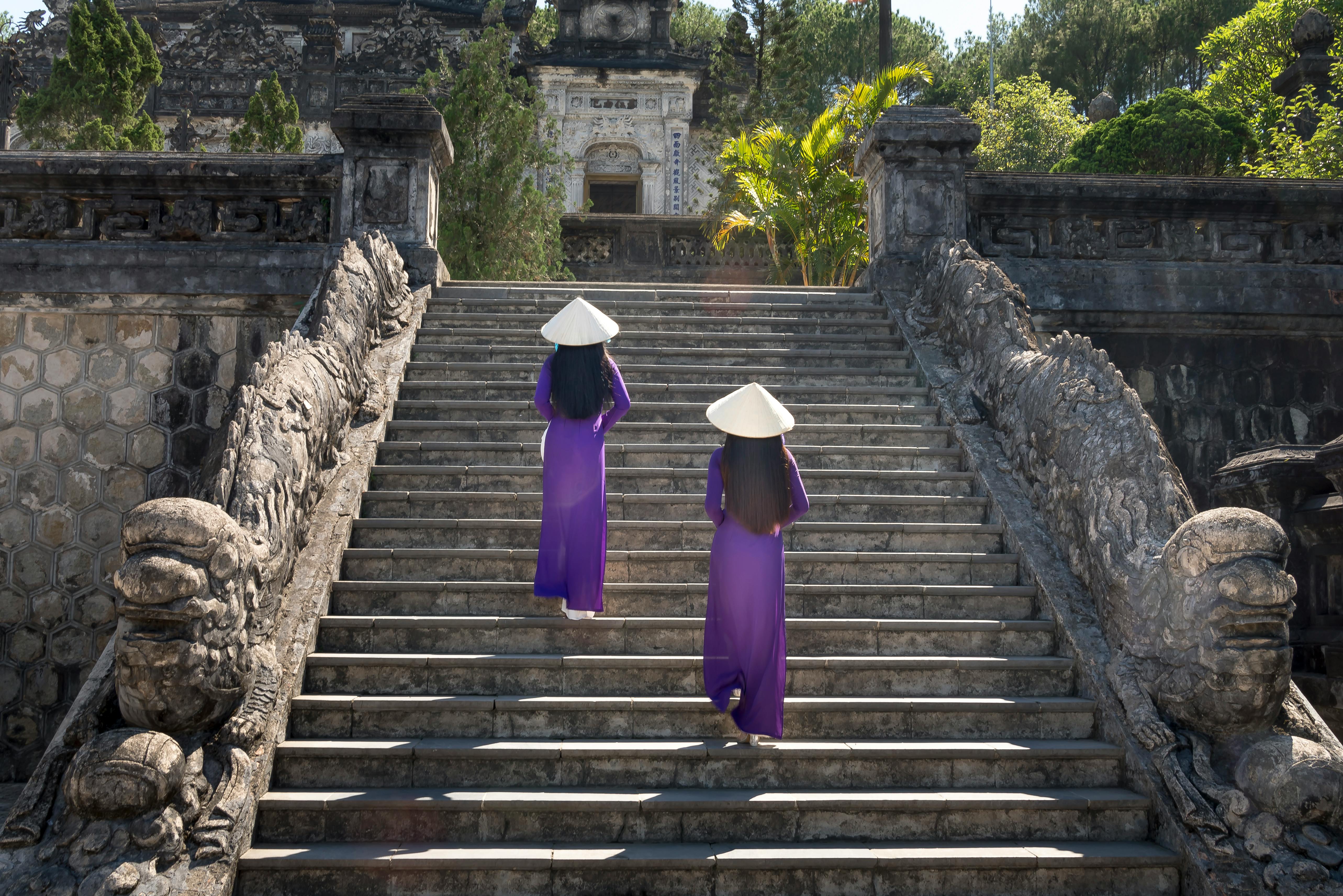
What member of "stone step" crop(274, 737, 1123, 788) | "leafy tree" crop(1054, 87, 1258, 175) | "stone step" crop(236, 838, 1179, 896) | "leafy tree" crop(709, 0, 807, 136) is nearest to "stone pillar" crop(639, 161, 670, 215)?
"leafy tree" crop(709, 0, 807, 136)

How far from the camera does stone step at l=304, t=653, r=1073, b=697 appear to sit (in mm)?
4980

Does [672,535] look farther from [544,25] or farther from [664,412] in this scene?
[544,25]

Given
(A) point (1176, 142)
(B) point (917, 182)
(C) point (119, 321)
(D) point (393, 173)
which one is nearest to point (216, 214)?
(C) point (119, 321)

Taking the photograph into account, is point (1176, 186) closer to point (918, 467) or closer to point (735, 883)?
point (918, 467)

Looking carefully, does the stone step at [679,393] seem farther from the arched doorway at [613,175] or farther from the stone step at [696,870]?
the arched doorway at [613,175]

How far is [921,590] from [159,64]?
50.1 feet

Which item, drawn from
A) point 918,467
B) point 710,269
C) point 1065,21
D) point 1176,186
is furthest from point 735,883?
point 1065,21

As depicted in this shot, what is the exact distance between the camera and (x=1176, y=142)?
17078 mm

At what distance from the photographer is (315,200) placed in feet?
28.3

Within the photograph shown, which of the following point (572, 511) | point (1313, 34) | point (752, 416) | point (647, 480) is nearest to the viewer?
point (752, 416)

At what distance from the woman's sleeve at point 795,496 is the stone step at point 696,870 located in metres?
1.36

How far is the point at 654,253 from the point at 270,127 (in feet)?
17.4

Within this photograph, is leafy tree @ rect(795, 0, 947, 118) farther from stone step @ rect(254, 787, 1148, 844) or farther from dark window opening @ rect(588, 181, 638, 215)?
stone step @ rect(254, 787, 1148, 844)

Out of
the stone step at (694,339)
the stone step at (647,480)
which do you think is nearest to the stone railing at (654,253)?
the stone step at (694,339)
